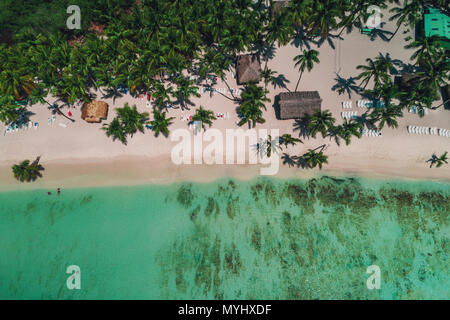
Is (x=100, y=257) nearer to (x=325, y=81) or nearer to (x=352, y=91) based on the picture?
(x=325, y=81)

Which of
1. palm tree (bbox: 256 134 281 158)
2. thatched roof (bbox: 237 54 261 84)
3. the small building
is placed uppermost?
thatched roof (bbox: 237 54 261 84)

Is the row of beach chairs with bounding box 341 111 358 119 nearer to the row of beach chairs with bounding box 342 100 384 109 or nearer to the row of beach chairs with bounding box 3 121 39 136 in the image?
the row of beach chairs with bounding box 342 100 384 109

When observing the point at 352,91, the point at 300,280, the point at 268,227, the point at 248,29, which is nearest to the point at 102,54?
the point at 248,29

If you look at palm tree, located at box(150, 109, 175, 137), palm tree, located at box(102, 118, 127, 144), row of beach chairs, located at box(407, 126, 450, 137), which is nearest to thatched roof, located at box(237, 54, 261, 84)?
palm tree, located at box(150, 109, 175, 137)

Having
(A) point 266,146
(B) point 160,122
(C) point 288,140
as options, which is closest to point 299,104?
(C) point 288,140

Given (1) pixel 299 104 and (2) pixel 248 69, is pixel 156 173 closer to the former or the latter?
(2) pixel 248 69

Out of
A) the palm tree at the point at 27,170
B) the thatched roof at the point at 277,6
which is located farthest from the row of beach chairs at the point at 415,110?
the palm tree at the point at 27,170
